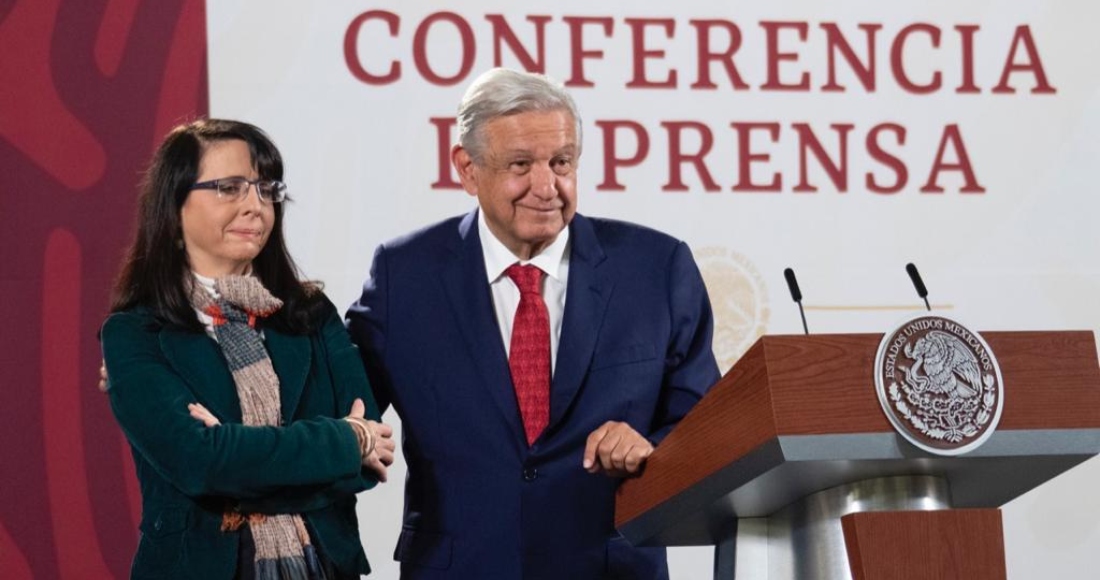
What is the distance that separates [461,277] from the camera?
2641mm

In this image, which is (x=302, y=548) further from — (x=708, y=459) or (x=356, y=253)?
(x=356, y=253)

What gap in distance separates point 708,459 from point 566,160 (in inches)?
31.7

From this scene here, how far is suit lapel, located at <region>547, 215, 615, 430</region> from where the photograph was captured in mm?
2512

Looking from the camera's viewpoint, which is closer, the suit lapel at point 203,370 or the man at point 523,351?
the suit lapel at point 203,370

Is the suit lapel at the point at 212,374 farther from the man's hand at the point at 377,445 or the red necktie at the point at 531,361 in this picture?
the red necktie at the point at 531,361

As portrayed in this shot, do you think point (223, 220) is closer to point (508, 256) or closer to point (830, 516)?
point (508, 256)

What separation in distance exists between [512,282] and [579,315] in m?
0.15

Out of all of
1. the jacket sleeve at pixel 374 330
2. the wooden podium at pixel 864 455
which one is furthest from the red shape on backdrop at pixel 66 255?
the wooden podium at pixel 864 455

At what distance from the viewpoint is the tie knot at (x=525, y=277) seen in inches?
104

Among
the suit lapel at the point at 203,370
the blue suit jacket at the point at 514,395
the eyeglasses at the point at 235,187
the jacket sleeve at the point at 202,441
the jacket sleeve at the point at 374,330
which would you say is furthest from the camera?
the jacket sleeve at the point at 374,330

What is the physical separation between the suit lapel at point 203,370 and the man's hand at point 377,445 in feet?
0.58

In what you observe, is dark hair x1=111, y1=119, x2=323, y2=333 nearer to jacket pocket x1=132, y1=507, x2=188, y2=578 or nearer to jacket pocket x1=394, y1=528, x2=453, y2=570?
jacket pocket x1=132, y1=507, x2=188, y2=578

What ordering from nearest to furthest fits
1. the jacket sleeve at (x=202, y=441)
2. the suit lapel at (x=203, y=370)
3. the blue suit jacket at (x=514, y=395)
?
the jacket sleeve at (x=202, y=441), the suit lapel at (x=203, y=370), the blue suit jacket at (x=514, y=395)

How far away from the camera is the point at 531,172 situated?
2.58 metres
